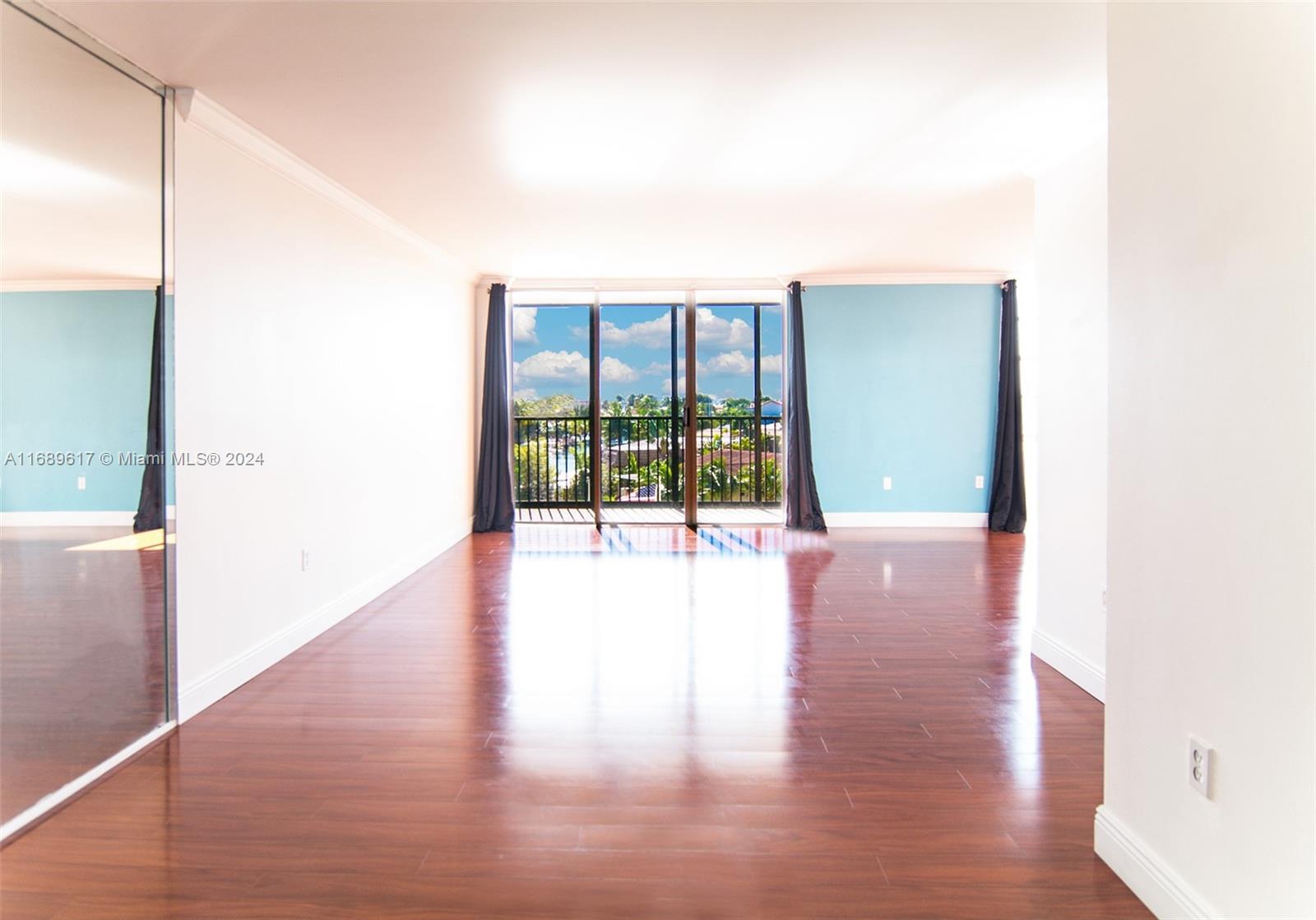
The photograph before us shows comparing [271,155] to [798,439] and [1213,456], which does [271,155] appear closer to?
[1213,456]

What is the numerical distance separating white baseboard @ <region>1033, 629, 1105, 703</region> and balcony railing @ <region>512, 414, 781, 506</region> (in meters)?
5.02

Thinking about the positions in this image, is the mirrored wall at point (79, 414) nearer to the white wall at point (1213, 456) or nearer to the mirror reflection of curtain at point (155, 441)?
the mirror reflection of curtain at point (155, 441)

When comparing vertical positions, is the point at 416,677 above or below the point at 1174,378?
below

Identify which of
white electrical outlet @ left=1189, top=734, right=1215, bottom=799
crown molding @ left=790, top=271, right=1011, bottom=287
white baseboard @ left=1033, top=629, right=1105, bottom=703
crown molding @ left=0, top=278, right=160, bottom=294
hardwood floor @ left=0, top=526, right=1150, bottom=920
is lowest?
hardwood floor @ left=0, top=526, right=1150, bottom=920

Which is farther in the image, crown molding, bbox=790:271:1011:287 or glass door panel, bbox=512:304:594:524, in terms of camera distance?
glass door panel, bbox=512:304:594:524

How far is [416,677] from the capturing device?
2998mm

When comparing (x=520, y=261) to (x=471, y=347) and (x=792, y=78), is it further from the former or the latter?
(x=792, y=78)

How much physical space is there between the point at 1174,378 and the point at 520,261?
507cm

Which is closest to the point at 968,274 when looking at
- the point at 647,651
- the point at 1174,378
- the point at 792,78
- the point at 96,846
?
the point at 792,78

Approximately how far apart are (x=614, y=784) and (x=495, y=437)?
16.0 ft

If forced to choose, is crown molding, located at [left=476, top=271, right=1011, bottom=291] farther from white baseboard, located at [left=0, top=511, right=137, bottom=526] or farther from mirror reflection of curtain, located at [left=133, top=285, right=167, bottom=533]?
white baseboard, located at [left=0, top=511, right=137, bottom=526]

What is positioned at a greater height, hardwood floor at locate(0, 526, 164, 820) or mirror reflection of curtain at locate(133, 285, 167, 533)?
mirror reflection of curtain at locate(133, 285, 167, 533)

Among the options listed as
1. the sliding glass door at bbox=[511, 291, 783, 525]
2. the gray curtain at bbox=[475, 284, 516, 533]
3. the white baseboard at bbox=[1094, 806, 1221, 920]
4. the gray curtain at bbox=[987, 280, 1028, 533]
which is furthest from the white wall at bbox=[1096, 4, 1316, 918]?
the sliding glass door at bbox=[511, 291, 783, 525]

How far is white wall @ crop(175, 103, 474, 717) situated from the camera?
2.67 meters
